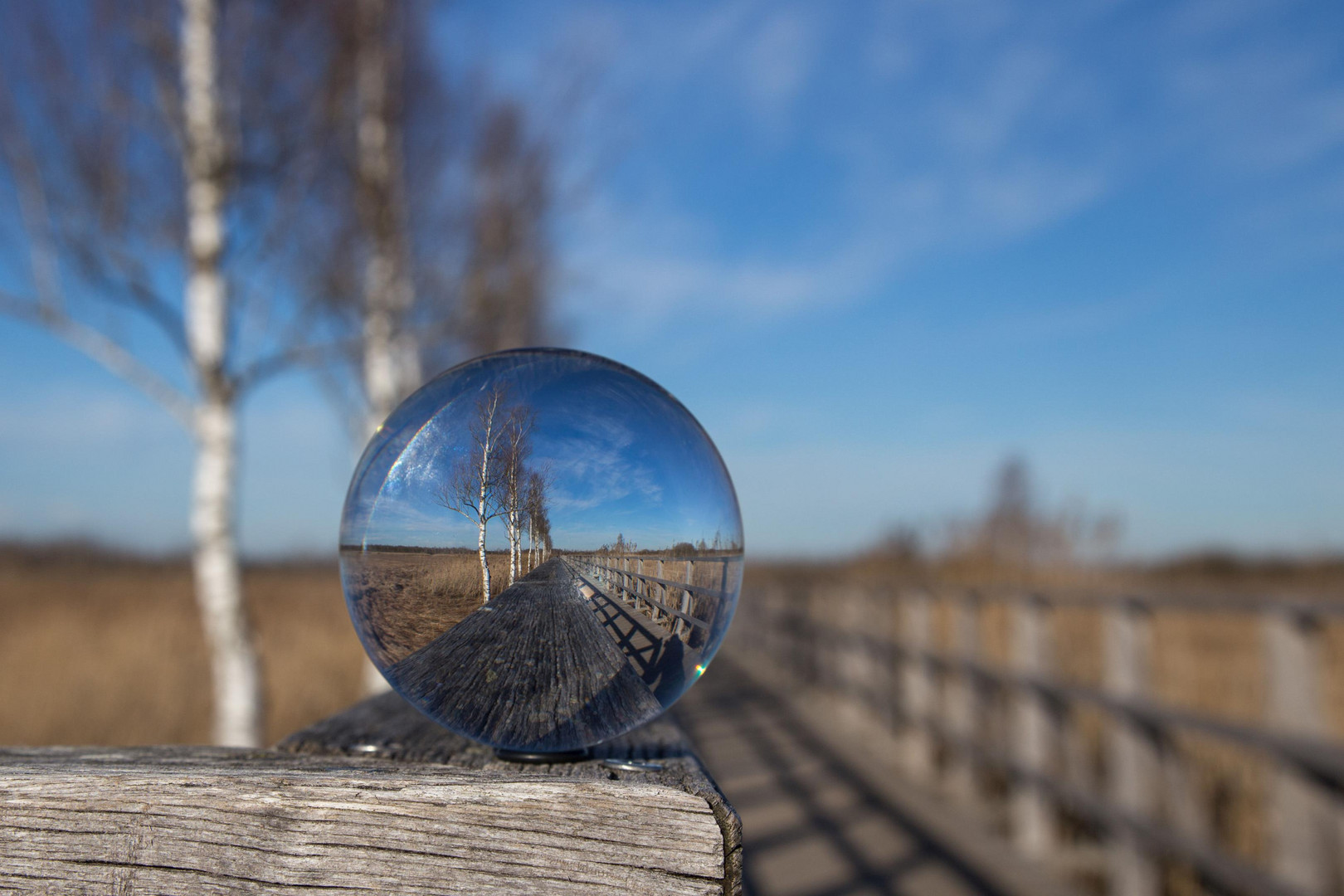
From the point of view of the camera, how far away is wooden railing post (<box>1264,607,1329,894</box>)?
131 inches

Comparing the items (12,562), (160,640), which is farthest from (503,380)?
(12,562)

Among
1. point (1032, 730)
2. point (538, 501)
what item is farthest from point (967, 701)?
point (538, 501)

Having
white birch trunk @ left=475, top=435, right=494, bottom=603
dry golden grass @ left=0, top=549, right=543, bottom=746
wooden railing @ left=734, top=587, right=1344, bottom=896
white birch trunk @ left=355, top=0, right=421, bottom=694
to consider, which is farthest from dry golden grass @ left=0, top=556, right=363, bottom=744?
white birch trunk @ left=475, top=435, right=494, bottom=603

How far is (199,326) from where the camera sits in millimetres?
6301

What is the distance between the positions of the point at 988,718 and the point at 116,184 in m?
7.48

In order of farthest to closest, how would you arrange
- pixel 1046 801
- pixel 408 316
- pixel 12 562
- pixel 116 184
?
1. pixel 12 562
2. pixel 408 316
3. pixel 116 184
4. pixel 1046 801

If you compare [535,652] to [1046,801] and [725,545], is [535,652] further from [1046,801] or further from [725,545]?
[1046,801]

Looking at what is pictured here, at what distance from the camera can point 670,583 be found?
1097mm

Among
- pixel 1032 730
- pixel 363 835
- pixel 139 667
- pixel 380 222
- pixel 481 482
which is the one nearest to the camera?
pixel 363 835

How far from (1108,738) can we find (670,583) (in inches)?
221

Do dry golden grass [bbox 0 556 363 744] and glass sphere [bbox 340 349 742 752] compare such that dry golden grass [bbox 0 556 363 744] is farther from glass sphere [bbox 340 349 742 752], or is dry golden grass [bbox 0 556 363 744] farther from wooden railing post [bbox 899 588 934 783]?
glass sphere [bbox 340 349 742 752]

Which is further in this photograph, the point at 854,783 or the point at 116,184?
the point at 854,783

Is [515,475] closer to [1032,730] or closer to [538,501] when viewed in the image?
[538,501]

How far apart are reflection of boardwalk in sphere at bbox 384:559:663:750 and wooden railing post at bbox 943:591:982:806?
6.05 meters
